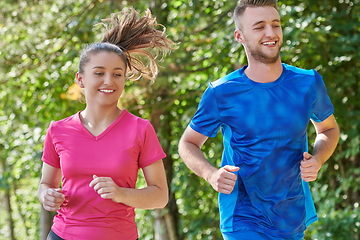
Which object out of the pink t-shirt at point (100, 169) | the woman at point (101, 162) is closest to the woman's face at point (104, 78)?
the woman at point (101, 162)

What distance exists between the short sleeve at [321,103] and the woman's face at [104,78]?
1.00 m

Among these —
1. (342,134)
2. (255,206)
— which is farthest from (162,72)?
(255,206)

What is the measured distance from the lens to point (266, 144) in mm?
2582

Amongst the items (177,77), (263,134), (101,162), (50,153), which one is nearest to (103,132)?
(101,162)

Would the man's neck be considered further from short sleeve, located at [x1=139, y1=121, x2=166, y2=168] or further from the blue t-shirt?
short sleeve, located at [x1=139, y1=121, x2=166, y2=168]

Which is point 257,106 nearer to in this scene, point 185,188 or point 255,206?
point 255,206

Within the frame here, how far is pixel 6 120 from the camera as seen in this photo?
657 cm

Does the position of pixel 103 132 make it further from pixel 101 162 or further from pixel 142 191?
pixel 142 191

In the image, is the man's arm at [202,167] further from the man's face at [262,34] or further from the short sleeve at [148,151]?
the man's face at [262,34]

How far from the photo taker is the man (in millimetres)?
2574

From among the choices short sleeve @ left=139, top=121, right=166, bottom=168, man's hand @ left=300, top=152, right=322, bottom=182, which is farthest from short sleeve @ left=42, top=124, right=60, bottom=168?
man's hand @ left=300, top=152, right=322, bottom=182

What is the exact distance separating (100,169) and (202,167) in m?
0.52

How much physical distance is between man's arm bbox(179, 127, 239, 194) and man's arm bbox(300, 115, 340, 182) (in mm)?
350

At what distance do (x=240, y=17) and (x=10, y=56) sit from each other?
3.95 metres
